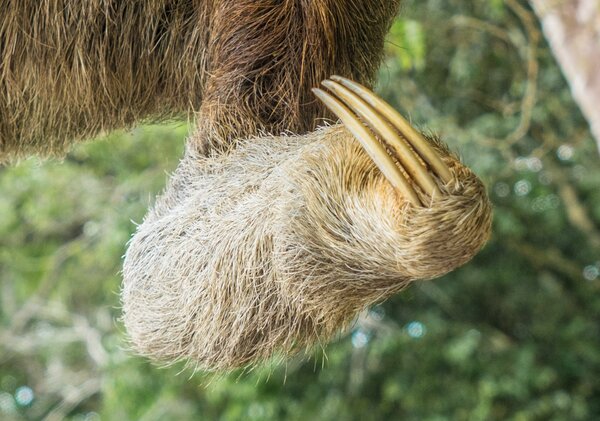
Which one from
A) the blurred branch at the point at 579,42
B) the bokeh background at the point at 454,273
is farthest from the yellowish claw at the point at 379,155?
the bokeh background at the point at 454,273

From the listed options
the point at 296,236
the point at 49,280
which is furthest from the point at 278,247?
the point at 49,280

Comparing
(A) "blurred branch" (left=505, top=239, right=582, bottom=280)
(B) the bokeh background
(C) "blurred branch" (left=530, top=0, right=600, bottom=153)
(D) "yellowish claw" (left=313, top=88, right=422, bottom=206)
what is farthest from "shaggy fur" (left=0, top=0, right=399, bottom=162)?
(A) "blurred branch" (left=505, top=239, right=582, bottom=280)

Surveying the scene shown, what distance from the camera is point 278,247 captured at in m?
1.24

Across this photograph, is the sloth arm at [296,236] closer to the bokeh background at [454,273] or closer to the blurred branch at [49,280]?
the bokeh background at [454,273]

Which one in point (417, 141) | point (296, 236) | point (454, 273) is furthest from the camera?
point (454, 273)

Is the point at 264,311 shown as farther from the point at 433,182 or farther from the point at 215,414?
the point at 215,414

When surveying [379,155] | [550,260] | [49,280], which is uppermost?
[379,155]

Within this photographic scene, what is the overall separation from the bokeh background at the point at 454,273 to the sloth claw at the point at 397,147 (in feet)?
12.6

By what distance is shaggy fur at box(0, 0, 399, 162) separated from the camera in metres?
1.63

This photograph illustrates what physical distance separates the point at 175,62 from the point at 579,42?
5.11 feet

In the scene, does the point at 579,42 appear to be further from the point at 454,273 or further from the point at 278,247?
the point at 454,273

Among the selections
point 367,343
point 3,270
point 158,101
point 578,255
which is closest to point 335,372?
point 367,343

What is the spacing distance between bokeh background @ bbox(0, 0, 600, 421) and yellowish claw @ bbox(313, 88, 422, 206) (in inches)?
151

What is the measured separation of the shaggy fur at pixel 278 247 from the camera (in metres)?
1.04
